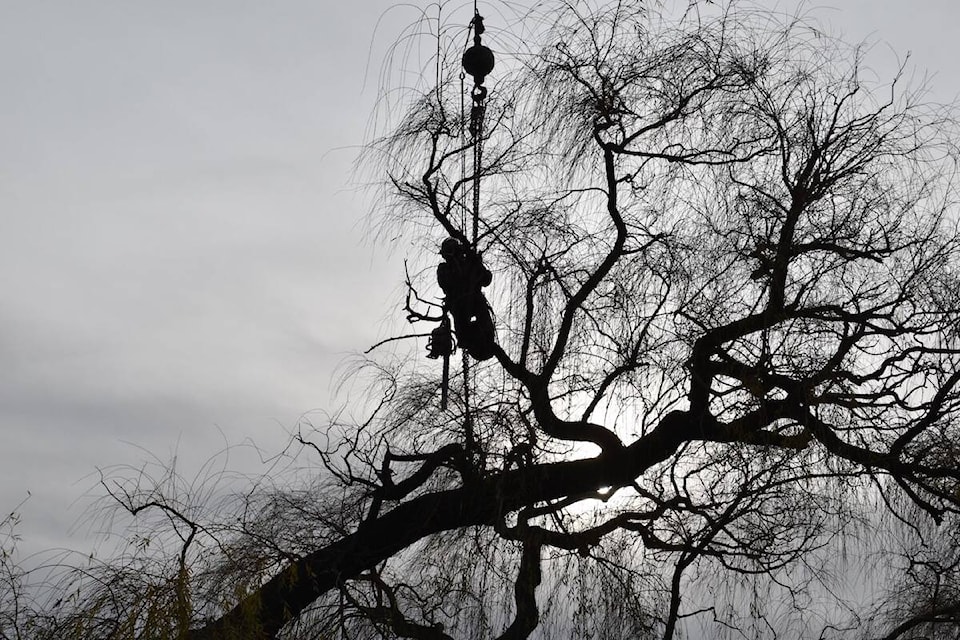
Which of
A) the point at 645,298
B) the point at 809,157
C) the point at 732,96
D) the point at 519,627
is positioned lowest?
the point at 519,627

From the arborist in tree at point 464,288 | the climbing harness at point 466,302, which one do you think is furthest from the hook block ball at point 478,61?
the arborist in tree at point 464,288

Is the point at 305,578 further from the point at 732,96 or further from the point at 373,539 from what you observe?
the point at 732,96

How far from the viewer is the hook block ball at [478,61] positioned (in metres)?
5.40

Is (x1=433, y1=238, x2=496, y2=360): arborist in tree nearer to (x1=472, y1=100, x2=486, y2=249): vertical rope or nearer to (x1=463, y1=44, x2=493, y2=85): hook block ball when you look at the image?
(x1=472, y1=100, x2=486, y2=249): vertical rope

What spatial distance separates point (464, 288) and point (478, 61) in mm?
1186

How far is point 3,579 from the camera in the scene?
4934 millimetres

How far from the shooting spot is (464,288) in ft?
16.7

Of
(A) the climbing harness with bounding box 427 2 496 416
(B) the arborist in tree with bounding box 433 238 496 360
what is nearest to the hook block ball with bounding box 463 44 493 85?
(A) the climbing harness with bounding box 427 2 496 416

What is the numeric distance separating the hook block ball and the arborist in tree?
898mm

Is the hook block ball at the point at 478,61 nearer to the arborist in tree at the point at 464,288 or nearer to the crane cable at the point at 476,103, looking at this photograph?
the crane cable at the point at 476,103

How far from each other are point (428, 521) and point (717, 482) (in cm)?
142

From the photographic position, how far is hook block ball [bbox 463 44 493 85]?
540 cm

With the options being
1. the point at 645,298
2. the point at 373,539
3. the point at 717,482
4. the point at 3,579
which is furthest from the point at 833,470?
the point at 3,579

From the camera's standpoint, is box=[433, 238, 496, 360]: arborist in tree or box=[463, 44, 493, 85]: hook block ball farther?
box=[463, 44, 493, 85]: hook block ball
